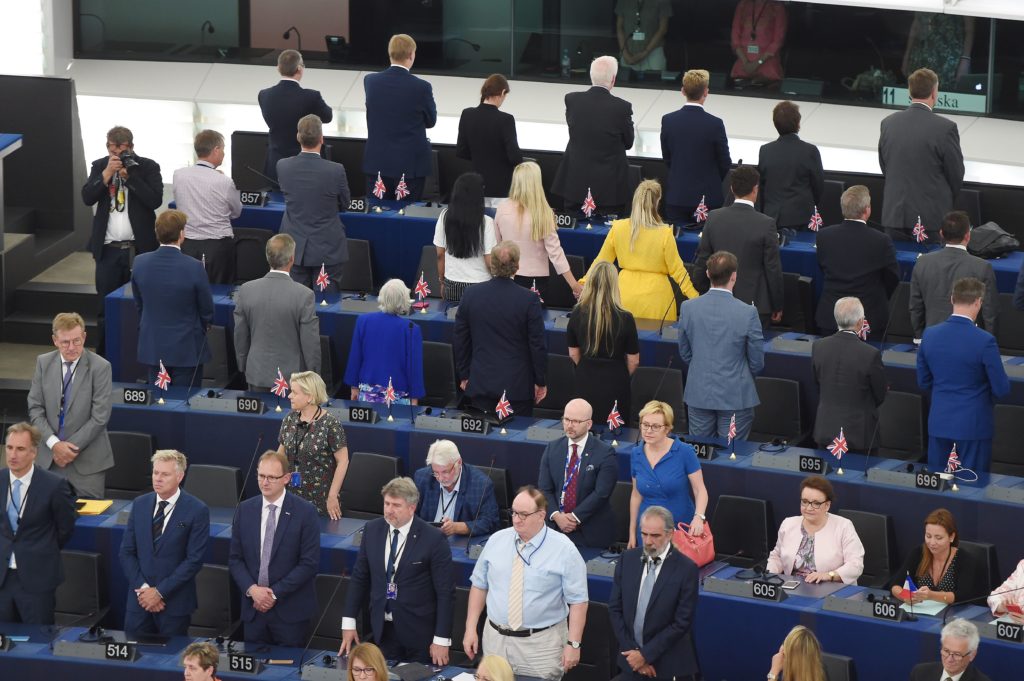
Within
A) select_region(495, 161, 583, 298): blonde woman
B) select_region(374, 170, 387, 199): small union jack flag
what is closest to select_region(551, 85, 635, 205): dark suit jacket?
select_region(495, 161, 583, 298): blonde woman

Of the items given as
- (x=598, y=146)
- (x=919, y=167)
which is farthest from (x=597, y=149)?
(x=919, y=167)

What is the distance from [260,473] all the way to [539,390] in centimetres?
190

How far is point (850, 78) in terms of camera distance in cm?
1455

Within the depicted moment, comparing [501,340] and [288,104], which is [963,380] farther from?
[288,104]

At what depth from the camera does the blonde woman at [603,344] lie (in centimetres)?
941

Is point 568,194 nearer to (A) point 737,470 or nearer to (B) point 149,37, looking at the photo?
(A) point 737,470

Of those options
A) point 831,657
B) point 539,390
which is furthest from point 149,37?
point 831,657

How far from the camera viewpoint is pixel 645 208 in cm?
1004

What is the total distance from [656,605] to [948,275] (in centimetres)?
284

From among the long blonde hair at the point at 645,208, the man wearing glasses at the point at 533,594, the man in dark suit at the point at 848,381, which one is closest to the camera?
the man wearing glasses at the point at 533,594

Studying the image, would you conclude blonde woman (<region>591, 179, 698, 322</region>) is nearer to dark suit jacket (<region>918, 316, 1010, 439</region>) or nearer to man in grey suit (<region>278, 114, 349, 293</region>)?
dark suit jacket (<region>918, 316, 1010, 439</region>)

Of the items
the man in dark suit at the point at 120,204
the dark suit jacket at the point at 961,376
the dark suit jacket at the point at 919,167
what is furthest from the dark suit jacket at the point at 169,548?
the dark suit jacket at the point at 919,167

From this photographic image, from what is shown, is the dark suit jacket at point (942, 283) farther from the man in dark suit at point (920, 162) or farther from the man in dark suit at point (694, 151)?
the man in dark suit at point (694, 151)

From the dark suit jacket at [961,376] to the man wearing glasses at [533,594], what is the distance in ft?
6.94
